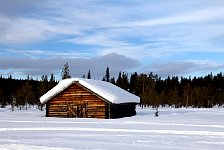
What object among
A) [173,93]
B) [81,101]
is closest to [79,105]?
[81,101]

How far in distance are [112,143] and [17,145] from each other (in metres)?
4.19

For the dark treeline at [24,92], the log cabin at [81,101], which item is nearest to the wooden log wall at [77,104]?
the log cabin at [81,101]

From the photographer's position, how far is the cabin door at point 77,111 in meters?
42.6

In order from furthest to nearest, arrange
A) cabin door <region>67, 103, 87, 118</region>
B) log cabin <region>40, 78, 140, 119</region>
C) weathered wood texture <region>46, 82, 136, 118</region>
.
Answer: cabin door <region>67, 103, 87, 118</region>, weathered wood texture <region>46, 82, 136, 118</region>, log cabin <region>40, 78, 140, 119</region>

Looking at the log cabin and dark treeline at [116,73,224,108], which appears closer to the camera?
the log cabin

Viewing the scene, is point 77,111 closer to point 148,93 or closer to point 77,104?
point 77,104

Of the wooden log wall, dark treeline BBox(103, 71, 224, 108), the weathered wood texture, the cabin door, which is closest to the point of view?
the weathered wood texture

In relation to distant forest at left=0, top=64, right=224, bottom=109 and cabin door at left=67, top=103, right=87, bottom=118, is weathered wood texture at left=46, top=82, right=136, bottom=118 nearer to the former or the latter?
cabin door at left=67, top=103, right=87, bottom=118

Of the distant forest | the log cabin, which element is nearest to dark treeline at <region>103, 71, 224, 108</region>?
the distant forest

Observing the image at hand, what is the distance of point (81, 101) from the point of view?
141 feet

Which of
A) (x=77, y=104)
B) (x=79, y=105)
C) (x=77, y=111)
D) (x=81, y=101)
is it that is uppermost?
(x=81, y=101)

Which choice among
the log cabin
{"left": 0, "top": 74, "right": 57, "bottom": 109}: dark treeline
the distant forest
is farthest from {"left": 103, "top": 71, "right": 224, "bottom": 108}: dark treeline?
the log cabin

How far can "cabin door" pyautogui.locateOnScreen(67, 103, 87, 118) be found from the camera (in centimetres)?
4259

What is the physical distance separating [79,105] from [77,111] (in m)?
0.71
